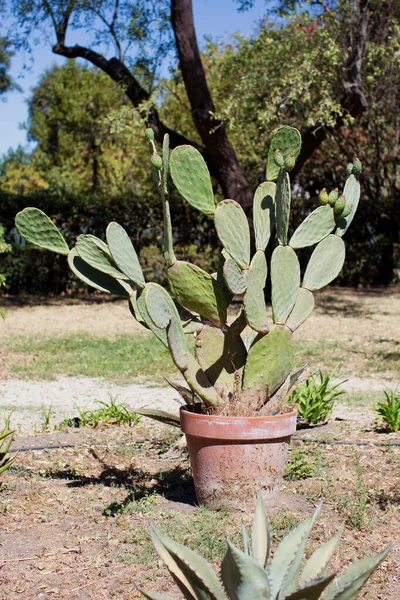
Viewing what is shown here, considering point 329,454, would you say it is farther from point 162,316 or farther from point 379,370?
point 379,370

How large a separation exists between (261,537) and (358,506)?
144 centimetres

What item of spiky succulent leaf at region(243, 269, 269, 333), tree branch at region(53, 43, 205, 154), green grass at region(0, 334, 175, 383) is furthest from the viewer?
tree branch at region(53, 43, 205, 154)

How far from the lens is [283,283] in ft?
11.9

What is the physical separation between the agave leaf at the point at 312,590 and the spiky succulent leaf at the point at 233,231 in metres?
1.87

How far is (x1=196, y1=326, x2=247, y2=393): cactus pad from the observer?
360 cm

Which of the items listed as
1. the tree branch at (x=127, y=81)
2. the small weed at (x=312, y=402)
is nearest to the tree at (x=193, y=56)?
the tree branch at (x=127, y=81)

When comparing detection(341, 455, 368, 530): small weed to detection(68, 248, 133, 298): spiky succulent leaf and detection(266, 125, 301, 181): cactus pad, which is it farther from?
detection(266, 125, 301, 181): cactus pad

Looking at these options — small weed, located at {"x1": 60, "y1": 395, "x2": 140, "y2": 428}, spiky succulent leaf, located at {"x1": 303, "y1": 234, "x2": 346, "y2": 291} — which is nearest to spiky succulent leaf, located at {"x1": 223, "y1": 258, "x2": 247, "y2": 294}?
spiky succulent leaf, located at {"x1": 303, "y1": 234, "x2": 346, "y2": 291}

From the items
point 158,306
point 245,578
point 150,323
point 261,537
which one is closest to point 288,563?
point 261,537

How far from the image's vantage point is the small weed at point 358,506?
10.6 ft

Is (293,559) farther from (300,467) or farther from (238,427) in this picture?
(300,467)

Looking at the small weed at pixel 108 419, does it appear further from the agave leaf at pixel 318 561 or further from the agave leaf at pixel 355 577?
the agave leaf at pixel 355 577

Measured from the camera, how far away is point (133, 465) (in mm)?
4211

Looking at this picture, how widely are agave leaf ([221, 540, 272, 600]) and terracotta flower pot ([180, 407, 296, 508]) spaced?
1.45 m
